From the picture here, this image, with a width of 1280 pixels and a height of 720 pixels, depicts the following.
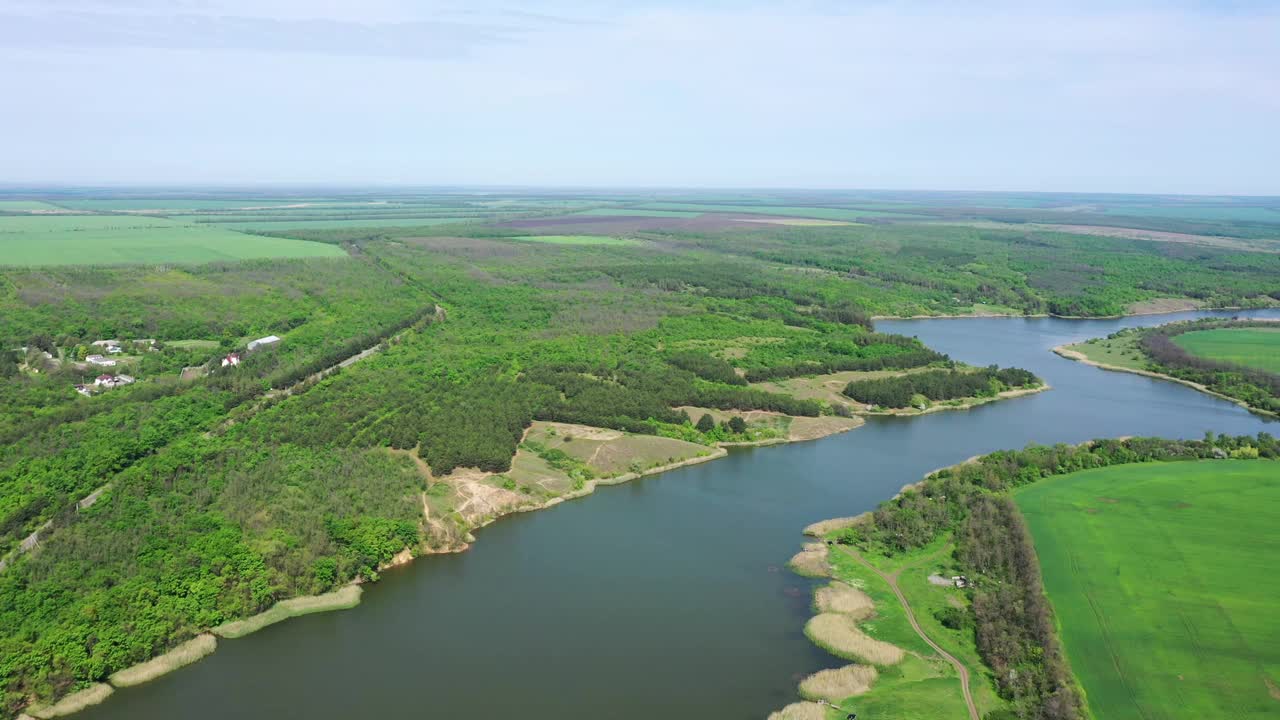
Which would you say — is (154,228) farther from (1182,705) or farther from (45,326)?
(1182,705)

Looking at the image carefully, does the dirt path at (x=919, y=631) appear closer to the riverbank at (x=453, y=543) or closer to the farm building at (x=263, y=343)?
the riverbank at (x=453, y=543)

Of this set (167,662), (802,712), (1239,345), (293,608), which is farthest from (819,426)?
(1239,345)

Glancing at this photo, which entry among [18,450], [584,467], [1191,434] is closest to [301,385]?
[18,450]

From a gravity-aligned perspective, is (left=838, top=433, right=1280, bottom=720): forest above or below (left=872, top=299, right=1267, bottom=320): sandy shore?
below

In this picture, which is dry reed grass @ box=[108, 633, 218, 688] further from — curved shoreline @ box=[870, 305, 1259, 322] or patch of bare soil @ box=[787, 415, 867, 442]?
curved shoreline @ box=[870, 305, 1259, 322]

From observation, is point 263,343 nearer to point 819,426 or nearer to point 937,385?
point 819,426

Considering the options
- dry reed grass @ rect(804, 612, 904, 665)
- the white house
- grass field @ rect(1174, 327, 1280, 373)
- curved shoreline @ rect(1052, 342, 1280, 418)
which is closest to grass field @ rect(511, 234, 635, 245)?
curved shoreline @ rect(1052, 342, 1280, 418)

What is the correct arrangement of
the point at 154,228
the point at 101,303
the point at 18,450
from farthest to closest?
1. the point at 154,228
2. the point at 101,303
3. the point at 18,450
